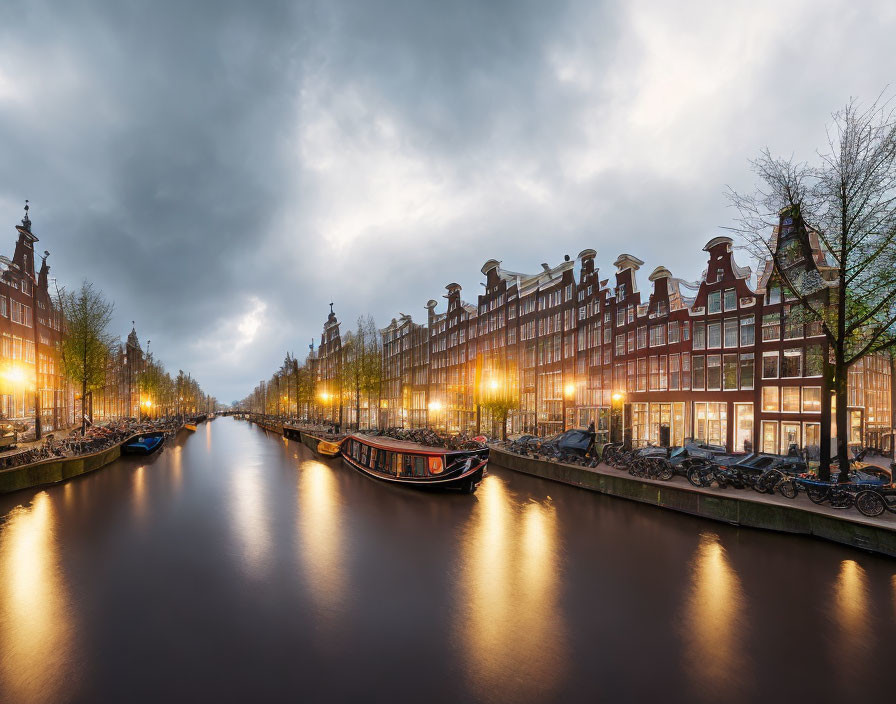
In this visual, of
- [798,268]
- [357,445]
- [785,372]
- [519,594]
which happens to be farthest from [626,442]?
→ [519,594]

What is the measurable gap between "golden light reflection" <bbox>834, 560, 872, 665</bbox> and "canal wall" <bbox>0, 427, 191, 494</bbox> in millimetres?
39364

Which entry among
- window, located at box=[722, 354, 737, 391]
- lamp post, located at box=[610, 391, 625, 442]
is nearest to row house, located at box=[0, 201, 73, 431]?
lamp post, located at box=[610, 391, 625, 442]

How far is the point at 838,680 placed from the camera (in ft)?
33.7

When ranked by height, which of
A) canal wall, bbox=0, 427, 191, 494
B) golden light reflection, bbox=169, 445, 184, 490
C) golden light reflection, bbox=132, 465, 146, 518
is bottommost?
golden light reflection, bbox=169, 445, 184, 490

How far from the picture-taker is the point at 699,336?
1453 inches

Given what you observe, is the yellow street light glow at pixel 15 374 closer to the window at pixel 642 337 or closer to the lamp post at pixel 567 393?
the lamp post at pixel 567 393

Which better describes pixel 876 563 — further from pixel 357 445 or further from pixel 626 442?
pixel 357 445

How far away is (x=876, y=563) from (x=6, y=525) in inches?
1435

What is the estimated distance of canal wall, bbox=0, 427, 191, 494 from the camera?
28.0 metres

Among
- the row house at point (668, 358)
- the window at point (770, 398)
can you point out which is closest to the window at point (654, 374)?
the row house at point (668, 358)

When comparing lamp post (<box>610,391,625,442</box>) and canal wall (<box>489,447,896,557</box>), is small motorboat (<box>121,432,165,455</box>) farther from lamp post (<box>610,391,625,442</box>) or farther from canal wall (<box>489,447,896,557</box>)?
lamp post (<box>610,391,625,442</box>)

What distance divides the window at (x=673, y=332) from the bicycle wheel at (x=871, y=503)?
22.5 m

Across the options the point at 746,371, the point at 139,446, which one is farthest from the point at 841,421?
the point at 139,446

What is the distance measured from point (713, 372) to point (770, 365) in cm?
409
